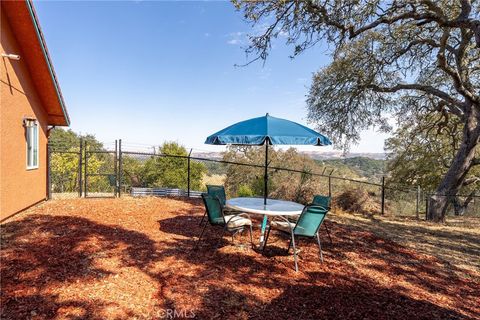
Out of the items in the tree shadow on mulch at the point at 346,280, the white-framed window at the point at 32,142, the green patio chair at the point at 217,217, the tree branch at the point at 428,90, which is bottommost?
the tree shadow on mulch at the point at 346,280

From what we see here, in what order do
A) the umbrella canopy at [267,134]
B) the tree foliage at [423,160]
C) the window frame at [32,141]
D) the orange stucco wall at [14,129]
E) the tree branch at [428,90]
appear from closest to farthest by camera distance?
the umbrella canopy at [267,134] < the orange stucco wall at [14,129] < the window frame at [32,141] < the tree branch at [428,90] < the tree foliage at [423,160]

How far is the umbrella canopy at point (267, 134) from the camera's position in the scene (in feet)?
14.7

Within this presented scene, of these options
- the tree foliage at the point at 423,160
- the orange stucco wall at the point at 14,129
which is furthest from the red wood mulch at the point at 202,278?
the tree foliage at the point at 423,160

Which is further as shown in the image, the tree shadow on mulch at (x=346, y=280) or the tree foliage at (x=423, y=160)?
the tree foliage at (x=423, y=160)

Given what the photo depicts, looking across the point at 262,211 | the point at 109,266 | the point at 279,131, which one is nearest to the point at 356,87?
the point at 279,131

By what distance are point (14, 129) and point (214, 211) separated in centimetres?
574

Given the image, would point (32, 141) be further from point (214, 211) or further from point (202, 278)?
point (202, 278)

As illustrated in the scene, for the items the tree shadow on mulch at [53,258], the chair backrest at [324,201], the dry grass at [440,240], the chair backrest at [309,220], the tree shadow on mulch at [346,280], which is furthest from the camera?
the chair backrest at [324,201]

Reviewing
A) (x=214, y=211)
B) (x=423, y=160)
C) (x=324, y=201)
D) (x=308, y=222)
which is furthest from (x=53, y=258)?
(x=423, y=160)

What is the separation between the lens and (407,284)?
12.9 ft

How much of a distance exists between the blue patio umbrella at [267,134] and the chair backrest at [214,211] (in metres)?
1.07

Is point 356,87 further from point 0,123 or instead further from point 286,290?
point 0,123

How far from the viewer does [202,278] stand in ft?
11.8

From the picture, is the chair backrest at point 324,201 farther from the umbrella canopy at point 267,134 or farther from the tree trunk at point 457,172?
the tree trunk at point 457,172
